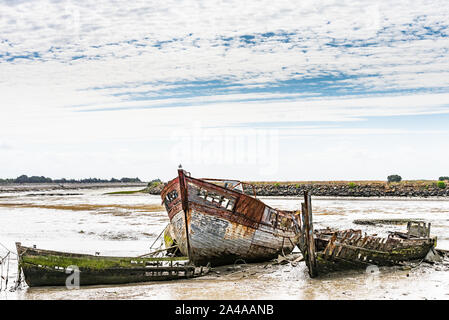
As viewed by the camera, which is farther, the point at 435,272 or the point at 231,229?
the point at 231,229

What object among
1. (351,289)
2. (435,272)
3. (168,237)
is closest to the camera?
(351,289)

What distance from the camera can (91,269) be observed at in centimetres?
1481

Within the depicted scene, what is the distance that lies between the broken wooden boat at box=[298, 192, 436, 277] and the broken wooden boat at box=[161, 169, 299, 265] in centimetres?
246

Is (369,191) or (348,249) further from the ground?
(348,249)

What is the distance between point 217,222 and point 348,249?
5169 mm

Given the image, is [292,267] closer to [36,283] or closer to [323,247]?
[323,247]

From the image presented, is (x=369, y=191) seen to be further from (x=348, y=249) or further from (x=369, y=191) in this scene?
(x=348, y=249)

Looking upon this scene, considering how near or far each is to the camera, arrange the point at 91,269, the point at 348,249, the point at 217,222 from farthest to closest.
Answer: the point at 217,222 → the point at 348,249 → the point at 91,269

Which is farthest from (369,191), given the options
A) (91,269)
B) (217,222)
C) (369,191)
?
(91,269)

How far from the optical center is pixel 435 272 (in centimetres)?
1650

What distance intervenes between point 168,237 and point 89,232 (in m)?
8.94

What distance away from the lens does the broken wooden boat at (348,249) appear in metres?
15.6
